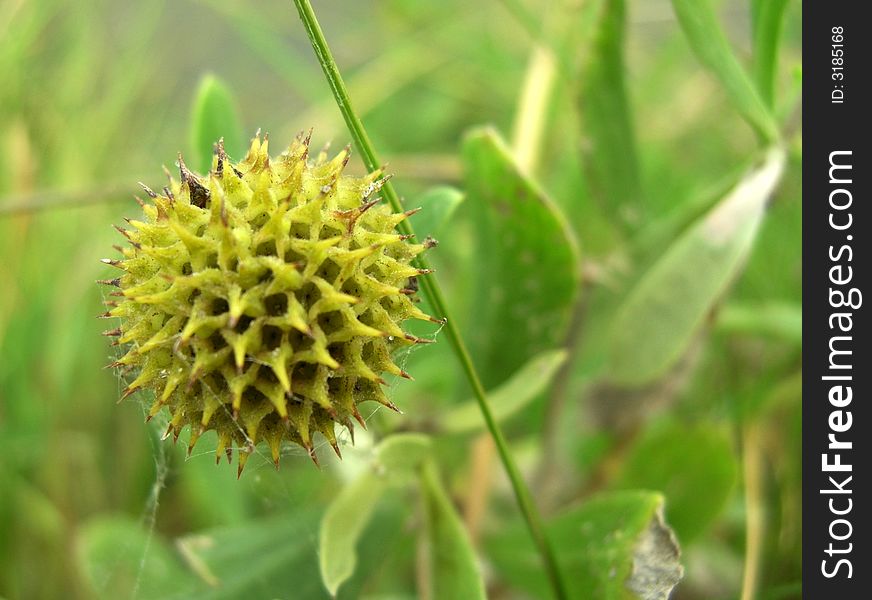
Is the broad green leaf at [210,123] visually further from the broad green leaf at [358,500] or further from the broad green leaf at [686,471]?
the broad green leaf at [686,471]

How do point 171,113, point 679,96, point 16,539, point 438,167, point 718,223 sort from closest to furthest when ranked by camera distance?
1. point 718,223
2. point 16,539
3. point 438,167
4. point 679,96
5. point 171,113

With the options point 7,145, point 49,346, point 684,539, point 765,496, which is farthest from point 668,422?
point 7,145

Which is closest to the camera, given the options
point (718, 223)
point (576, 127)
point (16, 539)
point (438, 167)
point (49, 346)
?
point (718, 223)

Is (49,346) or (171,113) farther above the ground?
(171,113)

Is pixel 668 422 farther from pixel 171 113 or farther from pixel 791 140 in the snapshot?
pixel 171 113

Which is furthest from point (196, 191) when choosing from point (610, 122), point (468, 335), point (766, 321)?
point (766, 321)
